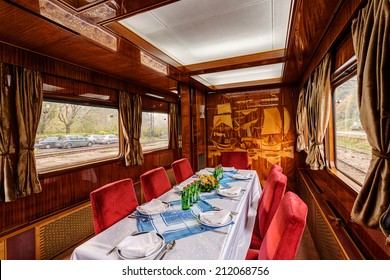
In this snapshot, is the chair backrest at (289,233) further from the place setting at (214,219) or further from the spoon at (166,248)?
the spoon at (166,248)

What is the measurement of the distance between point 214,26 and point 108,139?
2174mm

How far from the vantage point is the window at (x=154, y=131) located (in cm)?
372

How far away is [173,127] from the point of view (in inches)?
173

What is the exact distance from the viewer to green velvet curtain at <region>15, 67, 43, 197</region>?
1.88m

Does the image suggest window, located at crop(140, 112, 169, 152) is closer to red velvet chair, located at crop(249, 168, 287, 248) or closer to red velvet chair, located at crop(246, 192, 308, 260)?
red velvet chair, located at crop(249, 168, 287, 248)

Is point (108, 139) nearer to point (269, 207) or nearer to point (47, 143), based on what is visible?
point (47, 143)

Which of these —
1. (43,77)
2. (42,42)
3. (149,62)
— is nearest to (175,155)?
(149,62)

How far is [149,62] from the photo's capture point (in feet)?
7.98

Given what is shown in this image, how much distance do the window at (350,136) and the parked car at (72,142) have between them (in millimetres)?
3029

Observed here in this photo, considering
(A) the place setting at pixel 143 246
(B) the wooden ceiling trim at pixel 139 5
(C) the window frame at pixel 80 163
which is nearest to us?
(A) the place setting at pixel 143 246

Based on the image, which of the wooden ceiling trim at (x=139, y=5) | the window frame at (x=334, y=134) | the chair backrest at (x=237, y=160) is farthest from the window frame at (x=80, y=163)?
the window frame at (x=334, y=134)

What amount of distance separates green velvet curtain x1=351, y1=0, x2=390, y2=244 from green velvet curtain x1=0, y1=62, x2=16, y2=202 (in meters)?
2.64

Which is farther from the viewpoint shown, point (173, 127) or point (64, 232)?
point (173, 127)

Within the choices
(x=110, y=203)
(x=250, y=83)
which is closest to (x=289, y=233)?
(x=110, y=203)
